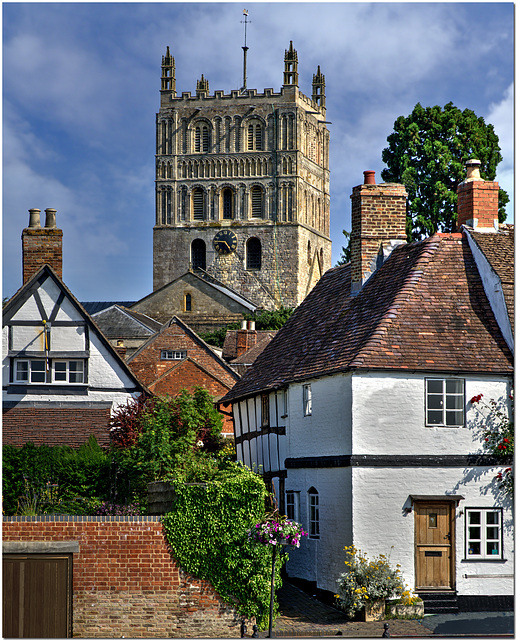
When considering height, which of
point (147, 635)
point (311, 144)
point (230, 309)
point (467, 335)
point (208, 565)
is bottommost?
point (147, 635)

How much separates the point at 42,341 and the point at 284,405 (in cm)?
815

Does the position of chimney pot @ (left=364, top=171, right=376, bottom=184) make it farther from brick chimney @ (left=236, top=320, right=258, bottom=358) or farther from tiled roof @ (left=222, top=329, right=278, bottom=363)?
tiled roof @ (left=222, top=329, right=278, bottom=363)

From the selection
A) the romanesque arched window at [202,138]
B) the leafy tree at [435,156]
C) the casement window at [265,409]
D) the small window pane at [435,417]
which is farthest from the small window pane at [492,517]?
the romanesque arched window at [202,138]

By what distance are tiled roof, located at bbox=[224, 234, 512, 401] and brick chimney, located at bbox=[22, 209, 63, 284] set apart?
7942 mm

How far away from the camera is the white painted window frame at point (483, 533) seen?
818 inches

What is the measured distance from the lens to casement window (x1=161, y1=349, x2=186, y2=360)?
45844mm

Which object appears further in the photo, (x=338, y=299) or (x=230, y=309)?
(x=230, y=309)

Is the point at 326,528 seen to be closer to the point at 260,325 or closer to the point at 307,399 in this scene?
the point at 307,399

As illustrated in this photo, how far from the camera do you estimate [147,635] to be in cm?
1867

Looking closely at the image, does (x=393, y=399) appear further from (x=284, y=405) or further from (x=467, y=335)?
(x=284, y=405)

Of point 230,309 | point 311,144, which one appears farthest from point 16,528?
point 311,144

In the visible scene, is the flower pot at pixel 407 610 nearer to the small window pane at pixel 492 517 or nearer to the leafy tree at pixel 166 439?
the small window pane at pixel 492 517

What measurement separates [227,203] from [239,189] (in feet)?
6.38

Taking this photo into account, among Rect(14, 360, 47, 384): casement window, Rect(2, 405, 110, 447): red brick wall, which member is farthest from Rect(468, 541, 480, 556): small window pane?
Rect(14, 360, 47, 384): casement window
